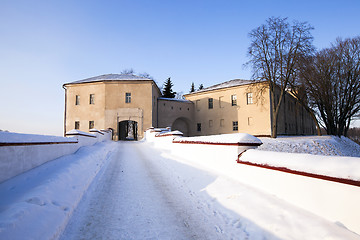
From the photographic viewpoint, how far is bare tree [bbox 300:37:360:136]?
21.4 metres

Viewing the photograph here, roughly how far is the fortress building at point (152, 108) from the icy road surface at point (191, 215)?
78.4 ft

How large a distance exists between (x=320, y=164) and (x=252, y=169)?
166 centimetres

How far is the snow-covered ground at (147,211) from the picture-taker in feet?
8.82

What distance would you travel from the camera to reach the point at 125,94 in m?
29.2

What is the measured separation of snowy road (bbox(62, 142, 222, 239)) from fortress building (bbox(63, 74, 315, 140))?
23.8m

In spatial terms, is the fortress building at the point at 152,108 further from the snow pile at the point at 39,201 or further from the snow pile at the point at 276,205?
the snow pile at the point at 276,205

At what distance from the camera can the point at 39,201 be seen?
3.23 metres

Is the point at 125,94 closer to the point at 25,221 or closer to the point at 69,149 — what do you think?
the point at 69,149

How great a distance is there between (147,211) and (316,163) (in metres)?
3.02

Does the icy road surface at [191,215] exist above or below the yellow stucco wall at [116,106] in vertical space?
below

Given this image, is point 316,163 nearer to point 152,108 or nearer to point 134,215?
point 134,215

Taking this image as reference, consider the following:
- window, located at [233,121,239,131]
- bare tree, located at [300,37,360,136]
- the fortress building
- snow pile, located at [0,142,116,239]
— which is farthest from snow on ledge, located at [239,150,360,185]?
window, located at [233,121,239,131]

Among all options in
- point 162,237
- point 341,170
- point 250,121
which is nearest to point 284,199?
point 341,170

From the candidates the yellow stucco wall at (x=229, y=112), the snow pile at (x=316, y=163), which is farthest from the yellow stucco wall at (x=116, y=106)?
the snow pile at (x=316, y=163)
